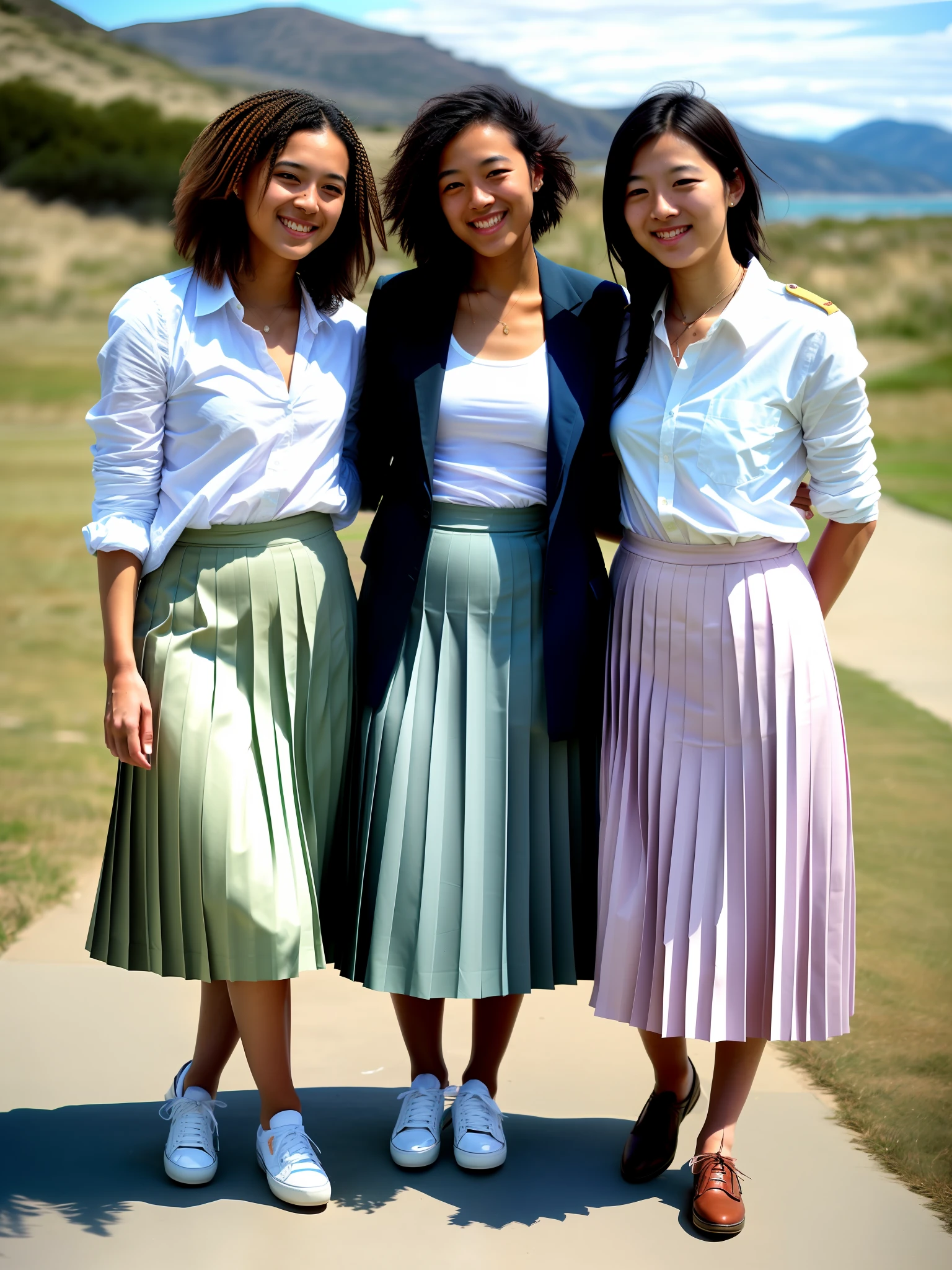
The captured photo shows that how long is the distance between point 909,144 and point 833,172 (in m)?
1.25

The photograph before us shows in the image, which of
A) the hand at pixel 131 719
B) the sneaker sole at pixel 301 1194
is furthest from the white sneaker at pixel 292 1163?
the hand at pixel 131 719

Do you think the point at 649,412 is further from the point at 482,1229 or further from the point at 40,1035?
the point at 40,1035

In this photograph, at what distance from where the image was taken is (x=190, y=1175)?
77.9 inches

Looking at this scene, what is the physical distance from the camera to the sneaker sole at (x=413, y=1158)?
6.72 feet

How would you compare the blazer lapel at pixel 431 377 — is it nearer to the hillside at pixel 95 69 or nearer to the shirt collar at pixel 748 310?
the shirt collar at pixel 748 310

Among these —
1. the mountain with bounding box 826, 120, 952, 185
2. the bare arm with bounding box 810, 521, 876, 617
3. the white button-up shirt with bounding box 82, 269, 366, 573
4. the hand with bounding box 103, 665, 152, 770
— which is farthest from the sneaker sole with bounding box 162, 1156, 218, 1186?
the mountain with bounding box 826, 120, 952, 185

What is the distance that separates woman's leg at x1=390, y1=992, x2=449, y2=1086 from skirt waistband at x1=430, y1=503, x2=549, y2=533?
779 millimetres

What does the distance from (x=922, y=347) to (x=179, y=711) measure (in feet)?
44.4

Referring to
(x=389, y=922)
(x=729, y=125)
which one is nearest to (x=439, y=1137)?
(x=389, y=922)

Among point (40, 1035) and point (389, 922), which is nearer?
point (389, 922)

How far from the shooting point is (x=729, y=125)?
1867 mm

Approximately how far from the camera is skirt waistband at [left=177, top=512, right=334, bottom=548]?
1.90 meters

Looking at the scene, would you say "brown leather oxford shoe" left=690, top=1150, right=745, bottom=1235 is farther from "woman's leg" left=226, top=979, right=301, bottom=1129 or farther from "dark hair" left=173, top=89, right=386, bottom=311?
"dark hair" left=173, top=89, right=386, bottom=311

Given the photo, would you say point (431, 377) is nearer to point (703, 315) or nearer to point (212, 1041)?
point (703, 315)
